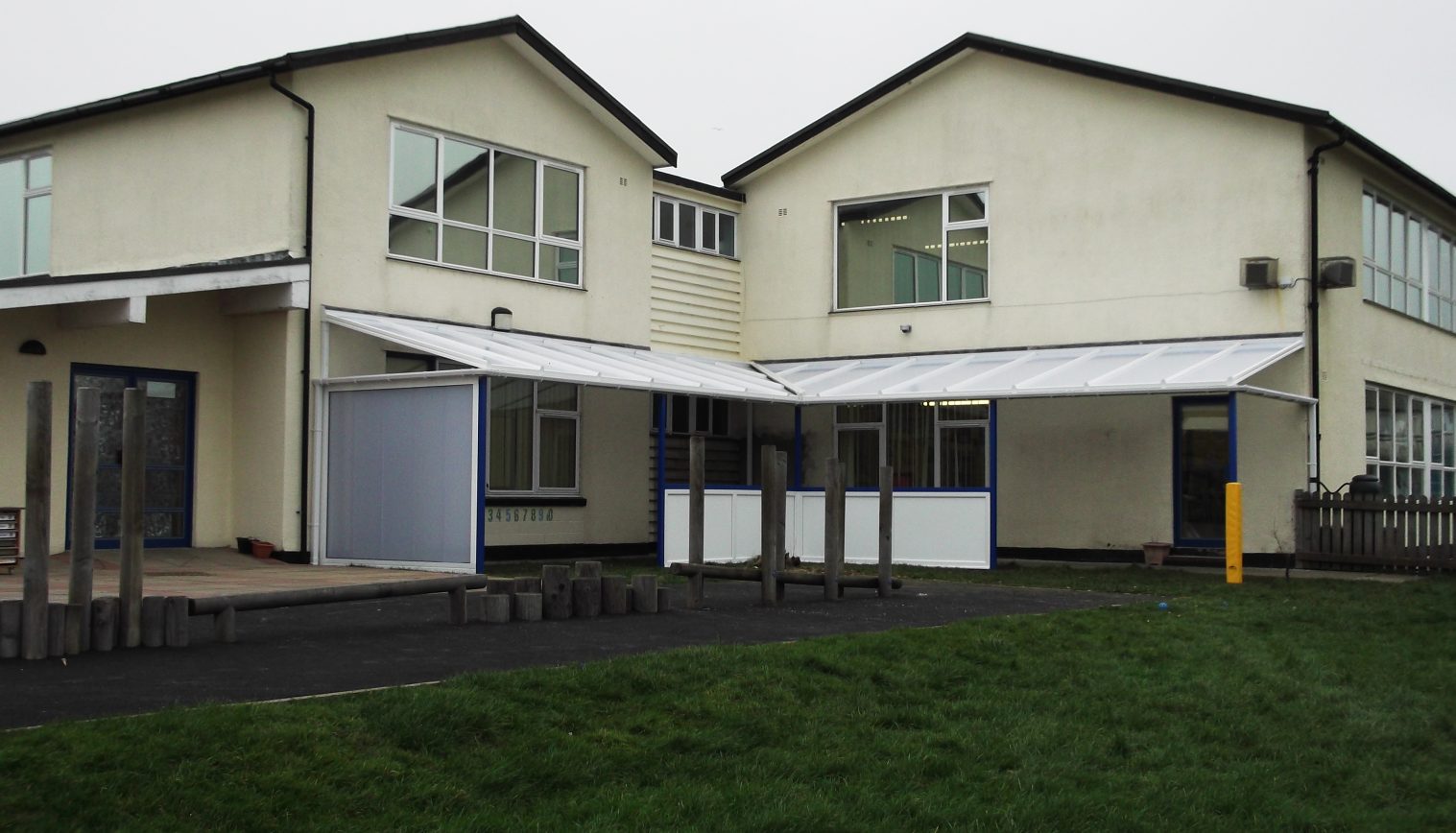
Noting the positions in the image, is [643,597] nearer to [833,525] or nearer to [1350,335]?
[833,525]

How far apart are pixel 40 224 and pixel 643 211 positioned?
8356mm

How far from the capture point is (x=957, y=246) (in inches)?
928

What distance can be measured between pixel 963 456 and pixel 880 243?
12.5 ft

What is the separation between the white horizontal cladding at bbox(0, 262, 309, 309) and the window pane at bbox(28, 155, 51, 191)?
5122 mm

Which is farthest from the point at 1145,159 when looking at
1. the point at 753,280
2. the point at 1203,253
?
the point at 753,280

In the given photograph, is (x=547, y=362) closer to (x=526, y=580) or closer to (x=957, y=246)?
(x=526, y=580)

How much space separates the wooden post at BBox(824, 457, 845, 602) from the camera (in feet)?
46.4

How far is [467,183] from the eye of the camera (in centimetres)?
2012

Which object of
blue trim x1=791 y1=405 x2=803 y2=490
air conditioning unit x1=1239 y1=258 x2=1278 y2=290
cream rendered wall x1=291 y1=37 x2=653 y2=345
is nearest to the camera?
cream rendered wall x1=291 y1=37 x2=653 y2=345

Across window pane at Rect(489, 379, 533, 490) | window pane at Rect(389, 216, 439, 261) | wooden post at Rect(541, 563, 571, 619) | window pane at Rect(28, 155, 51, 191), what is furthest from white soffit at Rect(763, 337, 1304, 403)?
window pane at Rect(28, 155, 51, 191)

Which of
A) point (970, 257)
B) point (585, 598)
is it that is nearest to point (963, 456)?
point (970, 257)

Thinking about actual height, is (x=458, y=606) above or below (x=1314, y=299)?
below

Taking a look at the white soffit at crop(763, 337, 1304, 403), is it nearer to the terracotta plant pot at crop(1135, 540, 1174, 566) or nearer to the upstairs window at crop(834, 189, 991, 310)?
the upstairs window at crop(834, 189, 991, 310)

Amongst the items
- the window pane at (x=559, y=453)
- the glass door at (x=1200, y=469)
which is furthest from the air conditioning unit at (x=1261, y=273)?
the window pane at (x=559, y=453)
